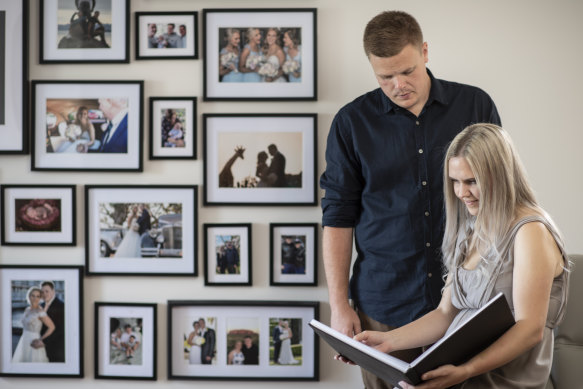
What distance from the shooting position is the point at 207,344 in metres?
2.48

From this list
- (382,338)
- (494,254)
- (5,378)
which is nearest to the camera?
(494,254)

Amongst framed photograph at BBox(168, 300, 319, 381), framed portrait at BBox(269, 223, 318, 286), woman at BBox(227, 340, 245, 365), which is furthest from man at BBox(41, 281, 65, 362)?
framed portrait at BBox(269, 223, 318, 286)

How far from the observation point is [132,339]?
8.17 feet

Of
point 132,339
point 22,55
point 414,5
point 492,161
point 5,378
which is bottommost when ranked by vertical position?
point 5,378

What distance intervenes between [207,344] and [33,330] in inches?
30.4

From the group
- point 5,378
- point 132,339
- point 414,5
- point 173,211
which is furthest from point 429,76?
point 5,378

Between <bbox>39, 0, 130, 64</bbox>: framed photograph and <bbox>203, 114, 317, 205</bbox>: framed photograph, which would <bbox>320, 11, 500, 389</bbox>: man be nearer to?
<bbox>203, 114, 317, 205</bbox>: framed photograph

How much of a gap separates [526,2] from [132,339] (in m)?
2.20

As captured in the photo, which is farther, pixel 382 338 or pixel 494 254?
pixel 382 338

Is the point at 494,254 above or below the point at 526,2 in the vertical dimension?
below

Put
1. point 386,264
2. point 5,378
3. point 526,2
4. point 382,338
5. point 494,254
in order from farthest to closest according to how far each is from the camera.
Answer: point 5,378, point 526,2, point 386,264, point 382,338, point 494,254

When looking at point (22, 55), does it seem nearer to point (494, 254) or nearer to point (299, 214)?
point (299, 214)

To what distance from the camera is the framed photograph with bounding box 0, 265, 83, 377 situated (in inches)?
98.3

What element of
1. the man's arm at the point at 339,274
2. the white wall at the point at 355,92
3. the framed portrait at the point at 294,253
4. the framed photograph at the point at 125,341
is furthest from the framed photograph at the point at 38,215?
the man's arm at the point at 339,274
